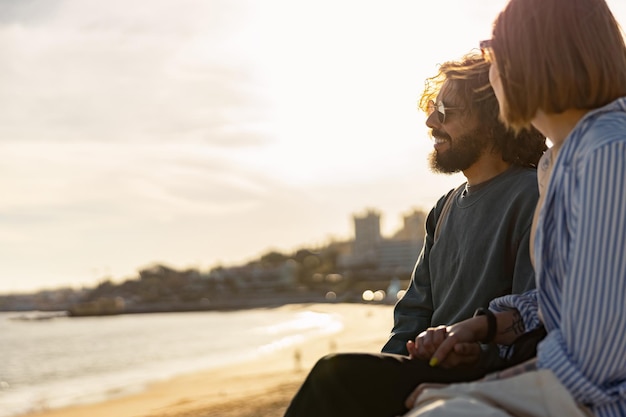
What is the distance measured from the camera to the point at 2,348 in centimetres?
5459

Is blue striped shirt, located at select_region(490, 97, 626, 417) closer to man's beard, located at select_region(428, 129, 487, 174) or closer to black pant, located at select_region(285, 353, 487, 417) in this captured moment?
black pant, located at select_region(285, 353, 487, 417)

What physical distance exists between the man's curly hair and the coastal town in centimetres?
8447

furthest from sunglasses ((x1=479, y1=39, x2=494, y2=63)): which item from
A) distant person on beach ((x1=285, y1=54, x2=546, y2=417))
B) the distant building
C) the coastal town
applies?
the distant building

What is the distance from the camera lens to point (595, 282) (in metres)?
1.16

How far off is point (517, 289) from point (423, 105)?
702 millimetres

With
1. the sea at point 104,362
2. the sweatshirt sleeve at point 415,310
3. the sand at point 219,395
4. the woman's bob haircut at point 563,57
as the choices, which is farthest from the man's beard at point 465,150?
the sea at point 104,362

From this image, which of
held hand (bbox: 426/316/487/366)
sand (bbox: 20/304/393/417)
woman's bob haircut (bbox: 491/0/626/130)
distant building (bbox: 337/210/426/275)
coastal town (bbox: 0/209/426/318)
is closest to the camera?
woman's bob haircut (bbox: 491/0/626/130)

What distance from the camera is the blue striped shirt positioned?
3.78 ft

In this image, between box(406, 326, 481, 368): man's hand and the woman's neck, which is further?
box(406, 326, 481, 368): man's hand

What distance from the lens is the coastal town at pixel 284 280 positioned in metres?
104

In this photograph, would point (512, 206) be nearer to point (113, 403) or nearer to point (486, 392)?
point (486, 392)

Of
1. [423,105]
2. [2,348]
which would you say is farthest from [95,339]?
[423,105]

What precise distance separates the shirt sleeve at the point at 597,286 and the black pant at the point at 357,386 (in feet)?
1.31

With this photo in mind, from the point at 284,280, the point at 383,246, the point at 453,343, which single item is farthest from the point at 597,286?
the point at 383,246
